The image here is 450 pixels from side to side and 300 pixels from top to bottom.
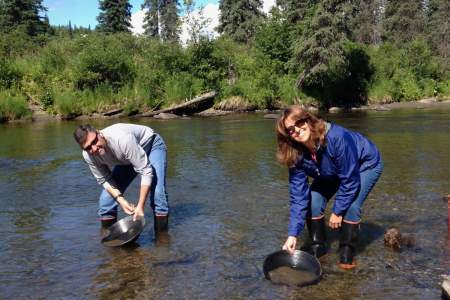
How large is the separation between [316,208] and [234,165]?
6.74 metres

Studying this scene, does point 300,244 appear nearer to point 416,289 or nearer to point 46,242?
point 416,289

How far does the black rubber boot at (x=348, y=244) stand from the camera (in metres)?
5.12

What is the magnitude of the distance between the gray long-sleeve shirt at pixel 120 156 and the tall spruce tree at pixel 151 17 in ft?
240

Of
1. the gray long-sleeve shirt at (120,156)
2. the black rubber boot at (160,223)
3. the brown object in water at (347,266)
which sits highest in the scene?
the gray long-sleeve shirt at (120,156)

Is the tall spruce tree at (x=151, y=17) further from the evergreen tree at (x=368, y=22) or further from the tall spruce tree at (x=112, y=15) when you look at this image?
the evergreen tree at (x=368, y=22)

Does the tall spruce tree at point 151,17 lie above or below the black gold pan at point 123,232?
above

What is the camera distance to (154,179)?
6.15 meters

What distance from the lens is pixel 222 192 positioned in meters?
9.08

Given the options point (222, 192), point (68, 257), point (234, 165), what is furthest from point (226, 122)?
point (68, 257)

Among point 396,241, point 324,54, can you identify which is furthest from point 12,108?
point 396,241

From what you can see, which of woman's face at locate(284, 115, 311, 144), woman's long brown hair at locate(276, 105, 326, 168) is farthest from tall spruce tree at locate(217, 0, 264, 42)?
woman's face at locate(284, 115, 311, 144)

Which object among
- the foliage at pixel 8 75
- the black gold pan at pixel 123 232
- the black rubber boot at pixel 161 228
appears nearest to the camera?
the black gold pan at pixel 123 232

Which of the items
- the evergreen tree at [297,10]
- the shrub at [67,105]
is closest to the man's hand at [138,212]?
the shrub at [67,105]

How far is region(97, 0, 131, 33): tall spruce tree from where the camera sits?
64750mm
